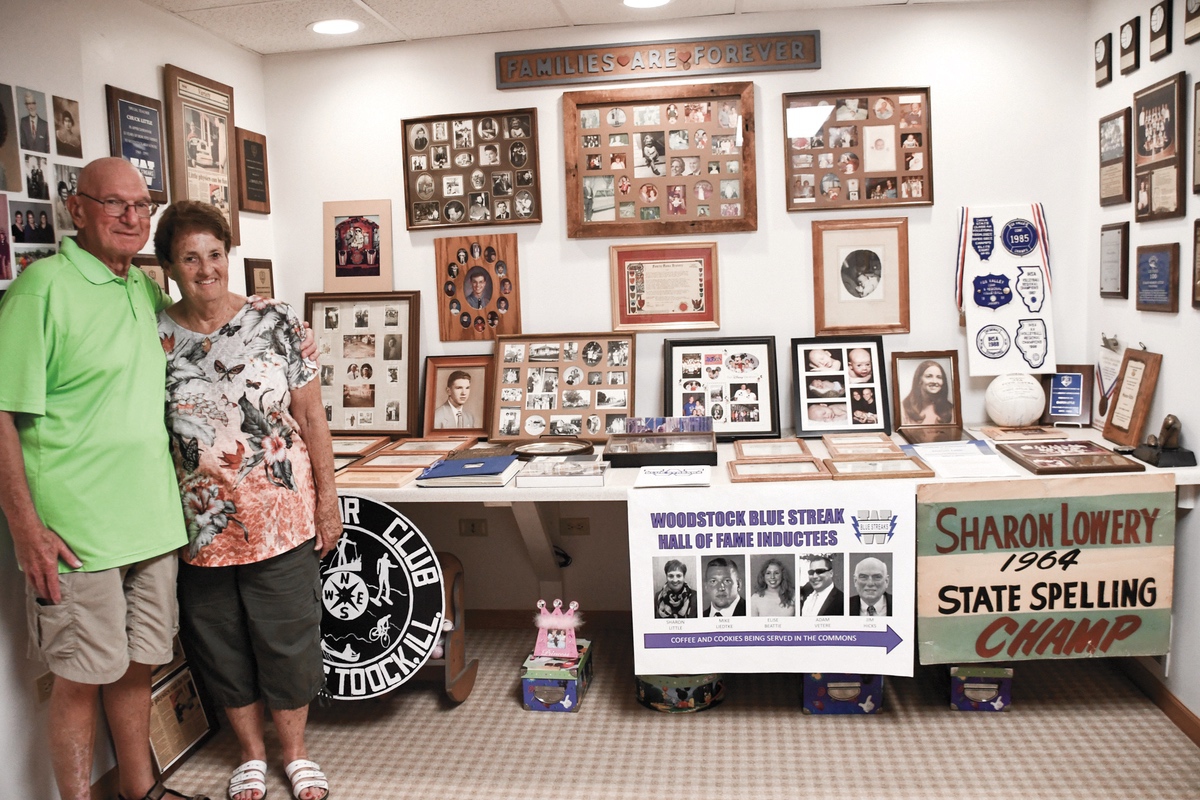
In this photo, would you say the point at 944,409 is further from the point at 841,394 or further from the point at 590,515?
the point at 590,515

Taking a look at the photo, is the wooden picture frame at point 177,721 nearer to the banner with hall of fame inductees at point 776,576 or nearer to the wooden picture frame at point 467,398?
the wooden picture frame at point 467,398

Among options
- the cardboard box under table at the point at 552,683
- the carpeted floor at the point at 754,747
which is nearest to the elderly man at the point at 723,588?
the carpeted floor at the point at 754,747

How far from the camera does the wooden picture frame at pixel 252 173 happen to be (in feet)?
11.0

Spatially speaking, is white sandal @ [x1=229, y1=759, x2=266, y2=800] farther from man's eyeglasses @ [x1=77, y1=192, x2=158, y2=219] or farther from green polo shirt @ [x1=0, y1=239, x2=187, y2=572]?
man's eyeglasses @ [x1=77, y1=192, x2=158, y2=219]

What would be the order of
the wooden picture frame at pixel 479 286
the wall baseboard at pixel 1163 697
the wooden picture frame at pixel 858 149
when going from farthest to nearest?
1. the wooden picture frame at pixel 479 286
2. the wooden picture frame at pixel 858 149
3. the wall baseboard at pixel 1163 697

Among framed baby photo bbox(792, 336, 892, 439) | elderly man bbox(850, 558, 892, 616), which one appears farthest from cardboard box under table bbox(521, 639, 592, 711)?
framed baby photo bbox(792, 336, 892, 439)

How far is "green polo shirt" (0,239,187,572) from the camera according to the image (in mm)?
2059

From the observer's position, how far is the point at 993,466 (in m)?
2.75

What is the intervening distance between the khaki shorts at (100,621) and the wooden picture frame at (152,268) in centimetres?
93

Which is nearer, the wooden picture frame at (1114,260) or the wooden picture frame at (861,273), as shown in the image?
the wooden picture frame at (1114,260)

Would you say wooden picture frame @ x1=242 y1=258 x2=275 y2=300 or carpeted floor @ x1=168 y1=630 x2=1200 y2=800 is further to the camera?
wooden picture frame @ x1=242 y1=258 x2=275 y2=300

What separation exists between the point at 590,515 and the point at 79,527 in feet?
6.09

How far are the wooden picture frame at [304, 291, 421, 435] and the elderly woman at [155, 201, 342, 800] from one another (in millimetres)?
935

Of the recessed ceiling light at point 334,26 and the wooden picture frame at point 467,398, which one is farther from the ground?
the recessed ceiling light at point 334,26
